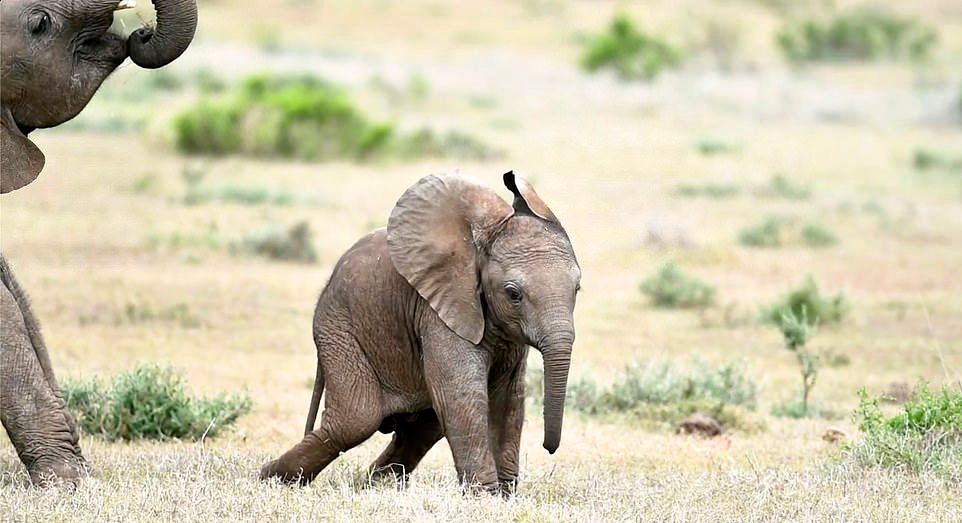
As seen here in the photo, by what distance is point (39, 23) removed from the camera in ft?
24.9

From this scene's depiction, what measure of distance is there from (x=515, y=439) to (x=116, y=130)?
24.1m

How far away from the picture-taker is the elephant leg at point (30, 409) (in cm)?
764

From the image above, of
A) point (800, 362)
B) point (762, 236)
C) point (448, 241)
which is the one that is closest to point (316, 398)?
point (448, 241)

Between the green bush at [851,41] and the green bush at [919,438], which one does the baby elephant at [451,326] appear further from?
the green bush at [851,41]

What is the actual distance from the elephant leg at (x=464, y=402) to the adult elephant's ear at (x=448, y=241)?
0.10 meters

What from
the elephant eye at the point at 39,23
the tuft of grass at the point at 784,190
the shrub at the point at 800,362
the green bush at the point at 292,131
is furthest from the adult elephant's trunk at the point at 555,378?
the green bush at the point at 292,131

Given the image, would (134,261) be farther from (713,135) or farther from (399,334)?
(713,135)

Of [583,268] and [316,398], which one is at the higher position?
Result: [316,398]

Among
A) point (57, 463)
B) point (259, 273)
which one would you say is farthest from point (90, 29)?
point (259, 273)

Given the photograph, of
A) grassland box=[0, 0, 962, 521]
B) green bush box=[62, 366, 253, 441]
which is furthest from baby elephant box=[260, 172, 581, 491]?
green bush box=[62, 366, 253, 441]

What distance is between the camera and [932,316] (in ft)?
53.3

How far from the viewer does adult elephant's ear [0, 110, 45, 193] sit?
7738 millimetres

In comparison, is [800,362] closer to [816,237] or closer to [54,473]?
[54,473]

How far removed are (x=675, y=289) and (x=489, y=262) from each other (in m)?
9.36
